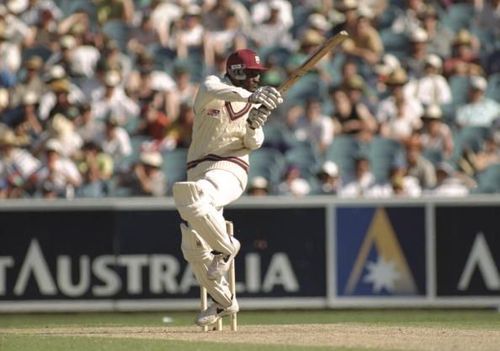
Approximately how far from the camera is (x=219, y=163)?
34.5 ft

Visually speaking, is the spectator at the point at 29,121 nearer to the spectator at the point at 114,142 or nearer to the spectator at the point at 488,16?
the spectator at the point at 114,142

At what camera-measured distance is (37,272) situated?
48.1 feet

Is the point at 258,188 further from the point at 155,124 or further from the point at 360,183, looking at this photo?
the point at 155,124

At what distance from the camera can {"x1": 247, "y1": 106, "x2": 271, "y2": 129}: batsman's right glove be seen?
33.6 feet

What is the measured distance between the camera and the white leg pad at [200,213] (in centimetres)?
1009

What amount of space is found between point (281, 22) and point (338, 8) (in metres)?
0.90

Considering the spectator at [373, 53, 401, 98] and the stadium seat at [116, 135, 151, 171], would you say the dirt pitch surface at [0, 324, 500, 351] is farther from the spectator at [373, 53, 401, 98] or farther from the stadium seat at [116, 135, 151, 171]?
the spectator at [373, 53, 401, 98]

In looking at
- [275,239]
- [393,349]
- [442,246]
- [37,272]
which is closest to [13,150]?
[37,272]

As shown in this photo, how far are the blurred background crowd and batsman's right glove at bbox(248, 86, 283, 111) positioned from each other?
5.35 metres

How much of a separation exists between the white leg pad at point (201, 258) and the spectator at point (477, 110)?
7.37 m

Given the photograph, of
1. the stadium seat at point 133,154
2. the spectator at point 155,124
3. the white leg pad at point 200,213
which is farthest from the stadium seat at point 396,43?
the white leg pad at point 200,213

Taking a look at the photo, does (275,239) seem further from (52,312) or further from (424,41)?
(424,41)

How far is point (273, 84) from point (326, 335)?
6937 millimetres

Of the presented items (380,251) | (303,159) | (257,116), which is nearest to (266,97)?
(257,116)
